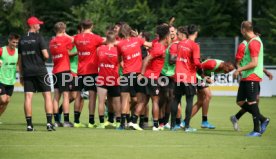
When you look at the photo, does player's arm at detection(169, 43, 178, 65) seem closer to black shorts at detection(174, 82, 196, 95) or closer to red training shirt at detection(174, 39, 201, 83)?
red training shirt at detection(174, 39, 201, 83)

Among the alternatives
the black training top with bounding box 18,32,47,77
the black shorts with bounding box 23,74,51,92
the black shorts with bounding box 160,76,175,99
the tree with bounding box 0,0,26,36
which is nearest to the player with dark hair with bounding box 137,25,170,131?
the black shorts with bounding box 160,76,175,99

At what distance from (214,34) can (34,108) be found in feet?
76.1

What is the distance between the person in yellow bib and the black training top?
1708 millimetres

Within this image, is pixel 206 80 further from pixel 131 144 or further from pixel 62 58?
pixel 131 144

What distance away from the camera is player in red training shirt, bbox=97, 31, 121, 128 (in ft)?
65.9

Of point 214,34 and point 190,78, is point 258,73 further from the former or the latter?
point 214,34

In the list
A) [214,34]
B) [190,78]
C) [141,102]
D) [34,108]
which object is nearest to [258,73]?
[190,78]

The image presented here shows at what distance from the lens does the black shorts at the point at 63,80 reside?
68.0 ft

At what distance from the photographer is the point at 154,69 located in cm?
1988

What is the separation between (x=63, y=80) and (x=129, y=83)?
1.79 metres

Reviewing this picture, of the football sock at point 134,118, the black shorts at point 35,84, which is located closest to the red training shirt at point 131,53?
the football sock at point 134,118

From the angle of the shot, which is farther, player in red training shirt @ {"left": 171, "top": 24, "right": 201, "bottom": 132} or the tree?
the tree

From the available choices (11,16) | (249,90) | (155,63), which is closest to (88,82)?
(155,63)

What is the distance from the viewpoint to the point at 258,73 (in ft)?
59.5
